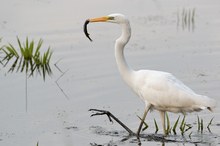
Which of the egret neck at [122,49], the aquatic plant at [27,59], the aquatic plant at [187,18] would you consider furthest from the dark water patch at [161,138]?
the aquatic plant at [187,18]

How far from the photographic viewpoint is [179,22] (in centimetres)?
1644

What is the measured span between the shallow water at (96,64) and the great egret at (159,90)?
18.0 inches

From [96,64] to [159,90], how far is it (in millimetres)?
3642

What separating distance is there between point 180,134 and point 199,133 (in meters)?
0.27

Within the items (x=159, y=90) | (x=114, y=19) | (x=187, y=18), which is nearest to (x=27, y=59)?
(x=114, y=19)

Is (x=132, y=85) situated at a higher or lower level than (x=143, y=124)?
higher

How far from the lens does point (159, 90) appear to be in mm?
9406

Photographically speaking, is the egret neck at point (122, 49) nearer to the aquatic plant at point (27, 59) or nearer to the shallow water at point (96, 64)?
the shallow water at point (96, 64)

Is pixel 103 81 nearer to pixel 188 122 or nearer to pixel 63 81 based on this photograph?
pixel 63 81

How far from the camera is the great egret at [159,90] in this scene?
9281mm

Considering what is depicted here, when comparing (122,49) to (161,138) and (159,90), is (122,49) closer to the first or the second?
(159,90)

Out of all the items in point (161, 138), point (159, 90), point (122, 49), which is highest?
point (122, 49)

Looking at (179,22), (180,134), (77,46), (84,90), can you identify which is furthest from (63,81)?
(179,22)

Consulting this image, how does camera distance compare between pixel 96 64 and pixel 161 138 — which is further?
pixel 96 64
